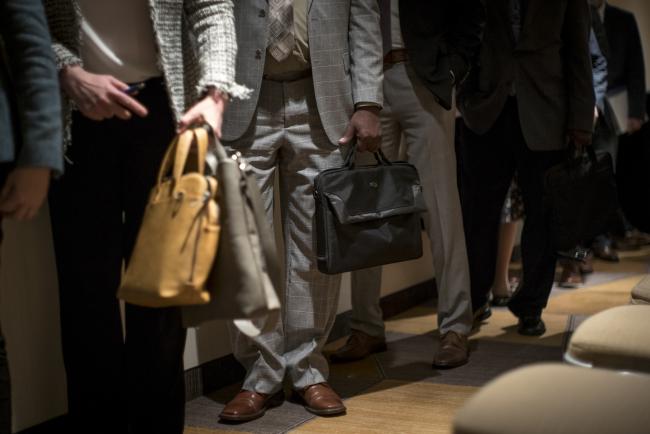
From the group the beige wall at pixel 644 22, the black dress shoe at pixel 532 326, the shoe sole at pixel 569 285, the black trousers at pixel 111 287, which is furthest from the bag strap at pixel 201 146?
the beige wall at pixel 644 22

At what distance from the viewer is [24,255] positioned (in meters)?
2.20

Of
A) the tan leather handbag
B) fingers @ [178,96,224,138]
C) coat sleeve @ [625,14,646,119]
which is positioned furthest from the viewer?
coat sleeve @ [625,14,646,119]

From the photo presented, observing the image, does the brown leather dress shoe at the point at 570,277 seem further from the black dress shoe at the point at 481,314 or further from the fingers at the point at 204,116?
the fingers at the point at 204,116

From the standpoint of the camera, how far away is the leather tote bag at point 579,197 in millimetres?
3277

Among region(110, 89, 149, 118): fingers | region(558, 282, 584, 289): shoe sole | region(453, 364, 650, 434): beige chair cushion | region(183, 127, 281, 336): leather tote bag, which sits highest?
region(110, 89, 149, 118): fingers

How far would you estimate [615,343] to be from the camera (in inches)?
58.5

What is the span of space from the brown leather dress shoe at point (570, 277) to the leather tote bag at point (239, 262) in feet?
10.9

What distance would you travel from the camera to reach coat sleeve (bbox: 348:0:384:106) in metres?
2.56

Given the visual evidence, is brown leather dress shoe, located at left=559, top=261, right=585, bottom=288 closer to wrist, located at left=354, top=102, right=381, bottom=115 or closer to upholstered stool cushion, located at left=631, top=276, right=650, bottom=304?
wrist, located at left=354, top=102, right=381, bottom=115

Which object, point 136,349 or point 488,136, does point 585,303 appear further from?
point 136,349

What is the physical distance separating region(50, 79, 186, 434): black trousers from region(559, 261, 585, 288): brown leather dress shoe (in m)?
3.15

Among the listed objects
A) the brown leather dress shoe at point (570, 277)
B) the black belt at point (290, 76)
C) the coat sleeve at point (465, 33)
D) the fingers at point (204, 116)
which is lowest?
the brown leather dress shoe at point (570, 277)

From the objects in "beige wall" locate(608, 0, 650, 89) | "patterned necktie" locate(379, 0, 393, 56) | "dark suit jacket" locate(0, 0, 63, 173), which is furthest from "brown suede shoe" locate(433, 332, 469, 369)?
"beige wall" locate(608, 0, 650, 89)

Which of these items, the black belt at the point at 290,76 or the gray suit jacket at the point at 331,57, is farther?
the black belt at the point at 290,76
